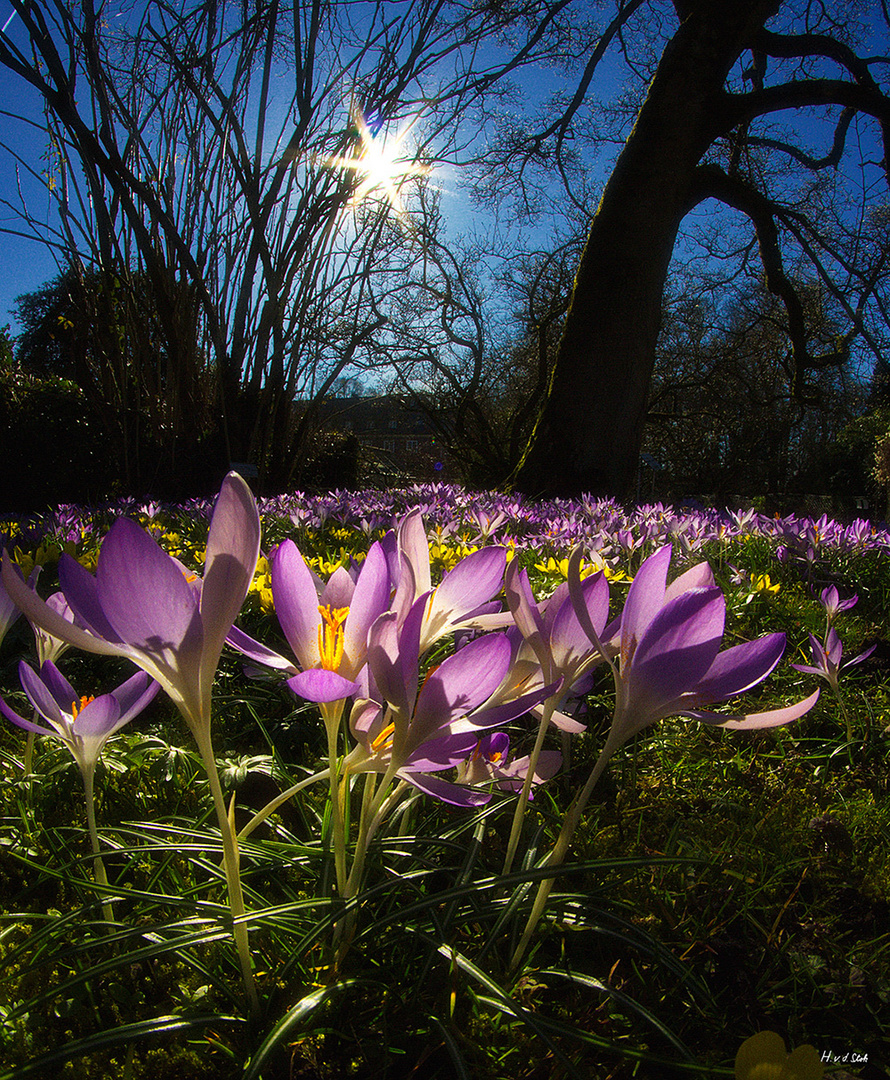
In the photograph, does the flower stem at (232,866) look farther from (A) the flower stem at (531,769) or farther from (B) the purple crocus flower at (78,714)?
(A) the flower stem at (531,769)

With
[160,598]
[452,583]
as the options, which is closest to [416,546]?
[452,583]

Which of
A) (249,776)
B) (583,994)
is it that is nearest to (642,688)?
(583,994)

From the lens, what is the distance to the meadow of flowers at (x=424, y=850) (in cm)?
52

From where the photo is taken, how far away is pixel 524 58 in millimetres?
6418

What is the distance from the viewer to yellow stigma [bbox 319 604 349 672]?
2.04ft

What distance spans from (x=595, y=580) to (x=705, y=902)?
2.18 ft

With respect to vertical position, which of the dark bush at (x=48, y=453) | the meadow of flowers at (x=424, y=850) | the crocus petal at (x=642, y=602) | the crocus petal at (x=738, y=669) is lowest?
the meadow of flowers at (x=424, y=850)

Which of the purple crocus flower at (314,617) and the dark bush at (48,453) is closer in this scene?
the purple crocus flower at (314,617)

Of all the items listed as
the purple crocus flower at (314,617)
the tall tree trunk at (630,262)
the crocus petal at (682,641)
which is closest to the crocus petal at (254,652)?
the purple crocus flower at (314,617)

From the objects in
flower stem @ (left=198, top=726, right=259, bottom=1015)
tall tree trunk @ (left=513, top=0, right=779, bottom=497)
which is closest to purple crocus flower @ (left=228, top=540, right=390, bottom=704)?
flower stem @ (left=198, top=726, right=259, bottom=1015)

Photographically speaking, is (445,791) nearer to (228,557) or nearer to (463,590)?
(463,590)

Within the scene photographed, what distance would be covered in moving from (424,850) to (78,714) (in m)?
0.51

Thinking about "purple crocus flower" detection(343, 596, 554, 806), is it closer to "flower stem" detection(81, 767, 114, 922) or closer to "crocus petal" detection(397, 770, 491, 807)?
"crocus petal" detection(397, 770, 491, 807)

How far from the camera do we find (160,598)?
471 mm
